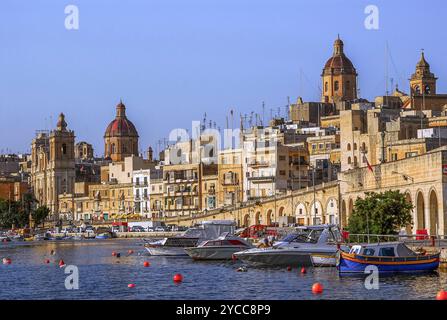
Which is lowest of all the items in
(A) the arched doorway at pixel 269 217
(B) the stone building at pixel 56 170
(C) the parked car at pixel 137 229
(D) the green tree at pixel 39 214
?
(C) the parked car at pixel 137 229

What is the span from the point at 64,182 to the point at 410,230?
12324 centimetres

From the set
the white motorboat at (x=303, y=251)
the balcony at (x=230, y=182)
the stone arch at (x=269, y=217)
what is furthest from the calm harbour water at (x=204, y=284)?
the balcony at (x=230, y=182)

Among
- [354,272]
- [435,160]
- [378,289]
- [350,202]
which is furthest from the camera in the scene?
[350,202]

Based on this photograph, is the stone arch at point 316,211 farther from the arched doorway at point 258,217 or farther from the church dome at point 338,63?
the church dome at point 338,63

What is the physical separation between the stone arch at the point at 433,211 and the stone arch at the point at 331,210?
3139cm

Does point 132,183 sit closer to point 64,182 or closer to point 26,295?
point 64,182

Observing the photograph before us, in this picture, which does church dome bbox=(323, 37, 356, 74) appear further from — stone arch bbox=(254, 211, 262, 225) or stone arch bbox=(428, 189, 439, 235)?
stone arch bbox=(428, 189, 439, 235)

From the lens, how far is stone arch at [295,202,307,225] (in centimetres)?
10844

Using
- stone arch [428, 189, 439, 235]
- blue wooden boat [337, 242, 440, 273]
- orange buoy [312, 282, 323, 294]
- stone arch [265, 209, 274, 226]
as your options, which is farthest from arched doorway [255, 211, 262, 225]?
orange buoy [312, 282, 323, 294]

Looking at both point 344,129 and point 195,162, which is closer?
point 344,129

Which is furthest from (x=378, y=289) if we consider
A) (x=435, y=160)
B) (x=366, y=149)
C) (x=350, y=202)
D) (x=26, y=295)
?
(x=366, y=149)

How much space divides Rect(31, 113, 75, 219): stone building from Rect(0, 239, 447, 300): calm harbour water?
123 metres

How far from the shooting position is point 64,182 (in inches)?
7451

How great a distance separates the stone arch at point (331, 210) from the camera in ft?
332
